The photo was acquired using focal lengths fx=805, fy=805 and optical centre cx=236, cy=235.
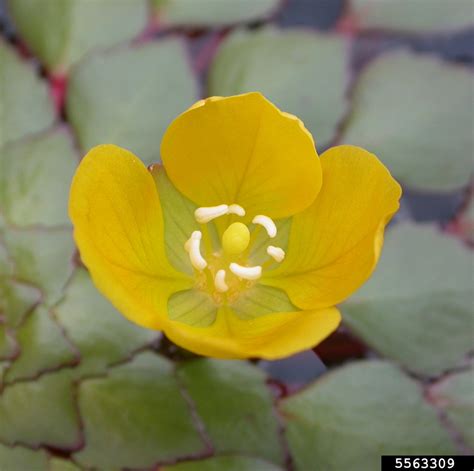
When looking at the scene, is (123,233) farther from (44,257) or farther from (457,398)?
(457,398)

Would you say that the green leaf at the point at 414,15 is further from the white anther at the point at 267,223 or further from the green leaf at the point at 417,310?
the white anther at the point at 267,223

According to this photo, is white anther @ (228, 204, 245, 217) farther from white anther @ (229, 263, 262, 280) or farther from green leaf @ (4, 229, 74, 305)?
green leaf @ (4, 229, 74, 305)

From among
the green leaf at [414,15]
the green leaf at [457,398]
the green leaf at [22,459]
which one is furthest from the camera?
the green leaf at [414,15]

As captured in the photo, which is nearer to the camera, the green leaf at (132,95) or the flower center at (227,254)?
the flower center at (227,254)

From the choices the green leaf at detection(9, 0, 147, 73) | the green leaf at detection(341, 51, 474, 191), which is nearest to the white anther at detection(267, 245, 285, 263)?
the green leaf at detection(341, 51, 474, 191)

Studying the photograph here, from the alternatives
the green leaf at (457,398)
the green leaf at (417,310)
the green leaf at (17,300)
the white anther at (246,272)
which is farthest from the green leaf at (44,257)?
the green leaf at (457,398)

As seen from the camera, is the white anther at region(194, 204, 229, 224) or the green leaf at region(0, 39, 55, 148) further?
the green leaf at region(0, 39, 55, 148)
